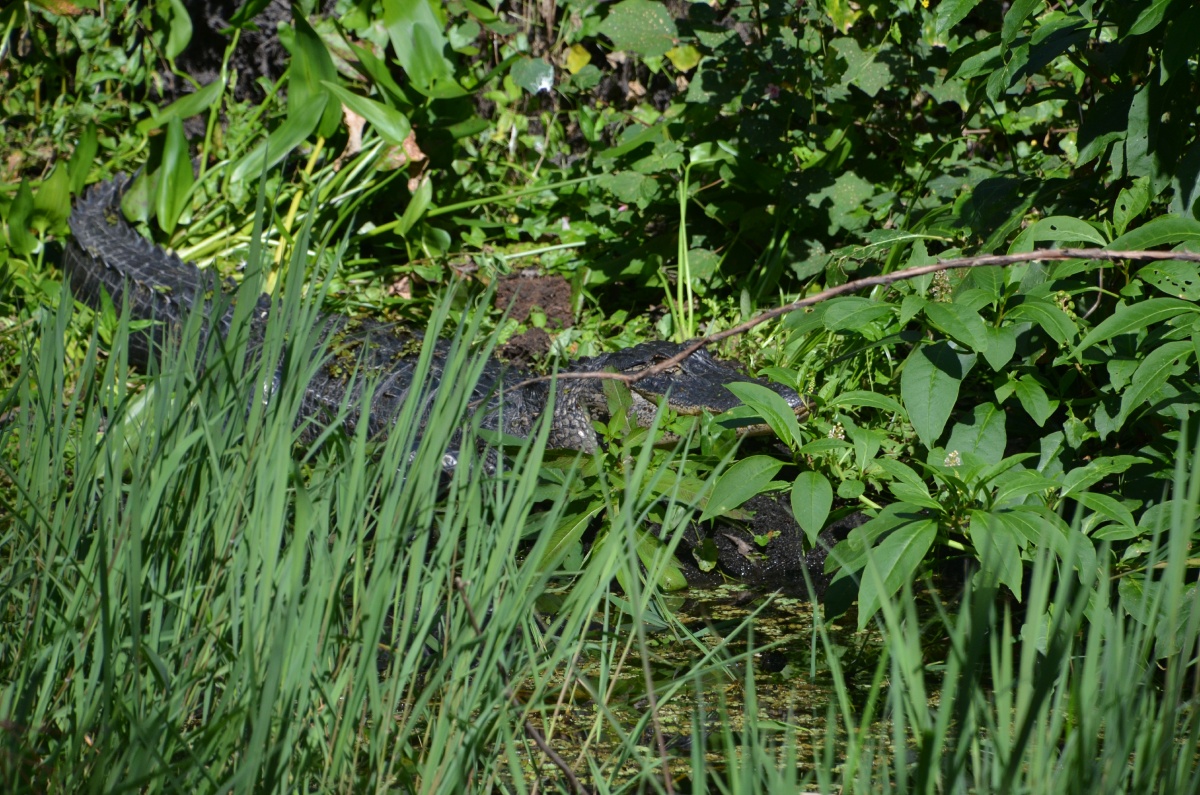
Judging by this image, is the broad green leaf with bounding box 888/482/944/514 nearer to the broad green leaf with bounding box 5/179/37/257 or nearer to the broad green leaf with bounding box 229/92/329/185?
the broad green leaf with bounding box 229/92/329/185

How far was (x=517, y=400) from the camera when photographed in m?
A: 3.52

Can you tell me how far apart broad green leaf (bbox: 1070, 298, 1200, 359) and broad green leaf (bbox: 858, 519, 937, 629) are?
0.44 metres

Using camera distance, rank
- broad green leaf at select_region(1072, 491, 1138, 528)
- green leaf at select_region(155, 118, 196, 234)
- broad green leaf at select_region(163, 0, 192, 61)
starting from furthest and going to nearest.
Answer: broad green leaf at select_region(163, 0, 192, 61) < green leaf at select_region(155, 118, 196, 234) < broad green leaf at select_region(1072, 491, 1138, 528)

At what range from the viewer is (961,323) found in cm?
201

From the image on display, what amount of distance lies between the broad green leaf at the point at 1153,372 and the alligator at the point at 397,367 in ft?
3.29

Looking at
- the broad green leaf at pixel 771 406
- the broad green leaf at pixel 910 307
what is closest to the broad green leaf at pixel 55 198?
the broad green leaf at pixel 771 406

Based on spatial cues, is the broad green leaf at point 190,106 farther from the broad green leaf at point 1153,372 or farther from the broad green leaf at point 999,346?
the broad green leaf at point 1153,372

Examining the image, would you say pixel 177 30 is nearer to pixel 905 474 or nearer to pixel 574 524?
pixel 574 524

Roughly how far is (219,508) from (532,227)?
3.78 m

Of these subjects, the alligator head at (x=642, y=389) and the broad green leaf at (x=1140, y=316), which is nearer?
the broad green leaf at (x=1140, y=316)

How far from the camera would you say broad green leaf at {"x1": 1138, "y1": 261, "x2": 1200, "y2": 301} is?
6.39ft

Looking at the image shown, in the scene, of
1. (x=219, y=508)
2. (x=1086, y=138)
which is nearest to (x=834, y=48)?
(x=1086, y=138)

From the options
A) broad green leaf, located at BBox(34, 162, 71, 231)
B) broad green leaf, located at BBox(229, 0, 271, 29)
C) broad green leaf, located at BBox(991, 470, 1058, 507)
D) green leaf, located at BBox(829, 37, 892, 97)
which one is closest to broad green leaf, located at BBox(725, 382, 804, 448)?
broad green leaf, located at BBox(991, 470, 1058, 507)

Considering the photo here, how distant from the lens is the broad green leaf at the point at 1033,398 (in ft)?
6.75
